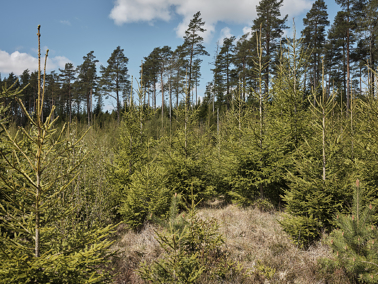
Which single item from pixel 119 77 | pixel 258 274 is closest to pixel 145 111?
pixel 258 274

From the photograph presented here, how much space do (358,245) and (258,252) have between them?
1.99 m

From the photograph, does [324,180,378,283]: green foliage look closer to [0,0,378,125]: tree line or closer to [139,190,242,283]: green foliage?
[139,190,242,283]: green foliage

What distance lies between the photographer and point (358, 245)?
148 inches

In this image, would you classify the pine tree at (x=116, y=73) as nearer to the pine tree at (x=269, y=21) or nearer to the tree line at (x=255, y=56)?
the tree line at (x=255, y=56)

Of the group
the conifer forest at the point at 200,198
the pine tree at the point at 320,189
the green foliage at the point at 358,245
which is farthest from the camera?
the pine tree at the point at 320,189

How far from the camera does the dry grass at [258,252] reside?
13.3 feet

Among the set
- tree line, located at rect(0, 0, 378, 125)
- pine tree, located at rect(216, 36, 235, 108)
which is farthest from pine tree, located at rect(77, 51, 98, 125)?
pine tree, located at rect(216, 36, 235, 108)

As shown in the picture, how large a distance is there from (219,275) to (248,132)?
15.5ft

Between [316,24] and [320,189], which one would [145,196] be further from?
[316,24]

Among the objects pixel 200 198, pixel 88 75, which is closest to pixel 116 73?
pixel 88 75

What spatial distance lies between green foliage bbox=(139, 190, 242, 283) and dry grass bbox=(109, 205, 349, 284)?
0.36 meters

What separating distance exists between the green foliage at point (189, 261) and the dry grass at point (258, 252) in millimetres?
362

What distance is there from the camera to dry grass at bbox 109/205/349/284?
13.3ft

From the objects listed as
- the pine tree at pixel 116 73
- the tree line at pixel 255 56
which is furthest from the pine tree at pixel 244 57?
the pine tree at pixel 116 73
